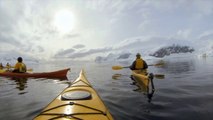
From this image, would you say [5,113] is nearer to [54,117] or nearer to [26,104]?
[26,104]

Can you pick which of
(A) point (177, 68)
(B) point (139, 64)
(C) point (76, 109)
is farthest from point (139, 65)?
(A) point (177, 68)

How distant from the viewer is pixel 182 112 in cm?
655

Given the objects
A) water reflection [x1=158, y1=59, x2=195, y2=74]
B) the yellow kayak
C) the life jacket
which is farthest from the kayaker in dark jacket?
the yellow kayak

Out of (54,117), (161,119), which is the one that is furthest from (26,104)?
(161,119)

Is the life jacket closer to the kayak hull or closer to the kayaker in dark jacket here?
the kayaker in dark jacket

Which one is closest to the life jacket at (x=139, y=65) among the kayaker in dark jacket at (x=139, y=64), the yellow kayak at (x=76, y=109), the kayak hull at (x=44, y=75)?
the kayaker in dark jacket at (x=139, y=64)

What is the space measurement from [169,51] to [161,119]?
143m

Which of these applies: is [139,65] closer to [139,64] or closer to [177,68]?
[139,64]


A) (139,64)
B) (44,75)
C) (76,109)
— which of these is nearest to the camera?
(76,109)

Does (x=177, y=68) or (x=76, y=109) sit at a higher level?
(x=177, y=68)

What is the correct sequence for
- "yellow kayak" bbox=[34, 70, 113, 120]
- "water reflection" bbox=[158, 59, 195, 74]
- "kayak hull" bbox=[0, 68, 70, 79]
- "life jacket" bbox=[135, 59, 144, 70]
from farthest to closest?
"water reflection" bbox=[158, 59, 195, 74], "kayak hull" bbox=[0, 68, 70, 79], "life jacket" bbox=[135, 59, 144, 70], "yellow kayak" bbox=[34, 70, 113, 120]

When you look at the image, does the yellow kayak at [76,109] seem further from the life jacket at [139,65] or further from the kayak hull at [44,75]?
the kayak hull at [44,75]

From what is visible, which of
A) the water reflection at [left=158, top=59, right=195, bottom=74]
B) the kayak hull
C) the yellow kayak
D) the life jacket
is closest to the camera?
the yellow kayak

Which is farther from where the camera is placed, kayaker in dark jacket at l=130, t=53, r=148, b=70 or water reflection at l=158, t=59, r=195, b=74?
water reflection at l=158, t=59, r=195, b=74
